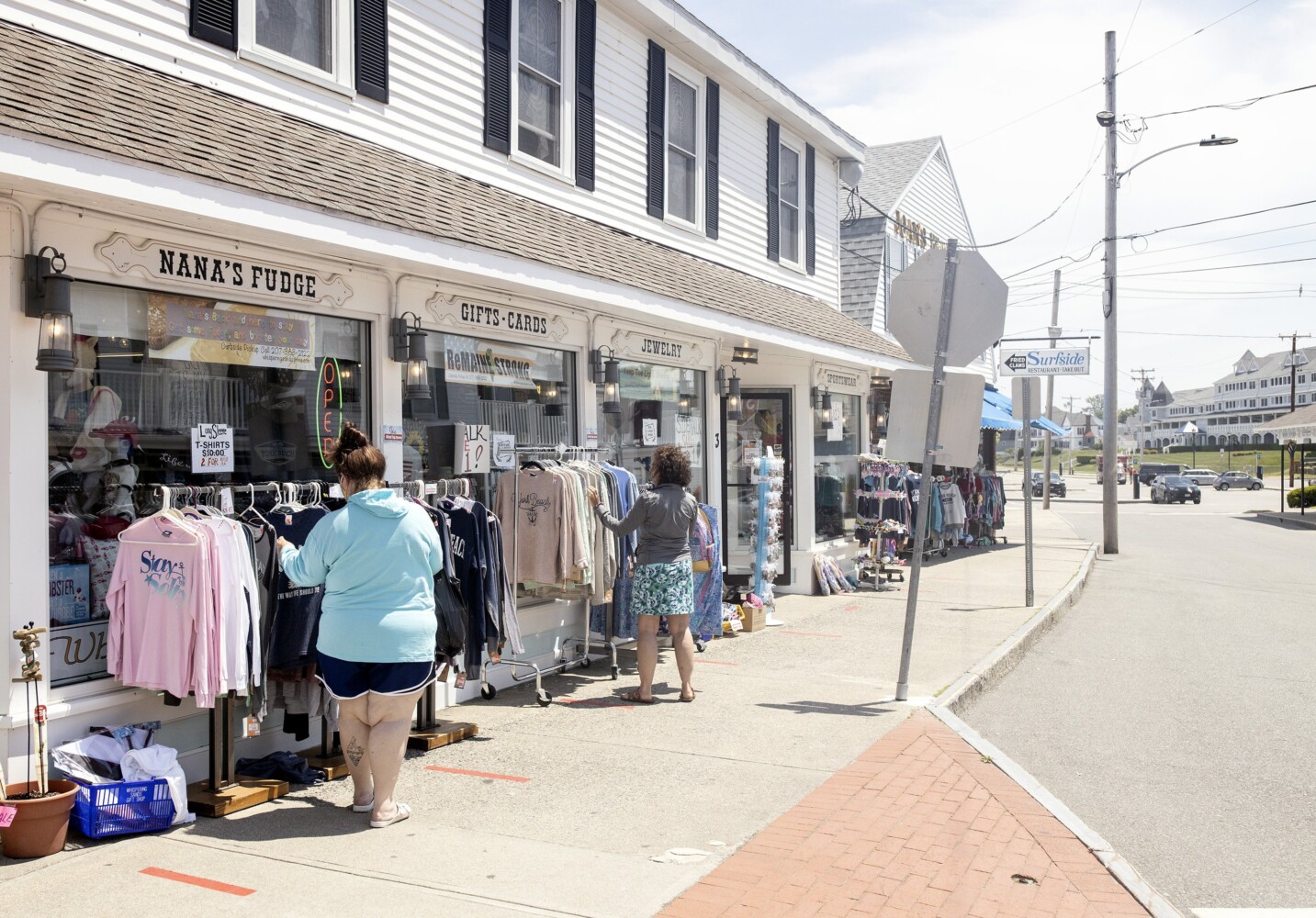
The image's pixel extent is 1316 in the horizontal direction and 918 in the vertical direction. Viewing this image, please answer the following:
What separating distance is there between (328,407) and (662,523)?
254 centimetres

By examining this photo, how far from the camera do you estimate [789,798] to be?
18.7 feet

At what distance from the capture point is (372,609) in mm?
5164

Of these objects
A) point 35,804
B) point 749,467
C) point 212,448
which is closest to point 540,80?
point 749,467

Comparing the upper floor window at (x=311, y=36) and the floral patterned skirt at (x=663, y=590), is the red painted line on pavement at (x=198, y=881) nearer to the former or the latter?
the floral patterned skirt at (x=663, y=590)

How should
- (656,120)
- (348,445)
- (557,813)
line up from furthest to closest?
(656,120), (557,813), (348,445)

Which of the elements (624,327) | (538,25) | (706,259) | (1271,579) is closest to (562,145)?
(538,25)

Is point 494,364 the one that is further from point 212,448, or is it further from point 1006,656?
point 1006,656

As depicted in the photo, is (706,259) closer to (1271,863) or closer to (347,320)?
(347,320)

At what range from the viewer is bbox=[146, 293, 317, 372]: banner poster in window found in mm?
5945

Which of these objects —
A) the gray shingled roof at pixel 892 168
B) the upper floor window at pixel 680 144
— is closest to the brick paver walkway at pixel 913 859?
the upper floor window at pixel 680 144

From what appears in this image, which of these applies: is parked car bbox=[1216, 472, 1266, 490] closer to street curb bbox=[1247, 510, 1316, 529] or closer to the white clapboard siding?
street curb bbox=[1247, 510, 1316, 529]

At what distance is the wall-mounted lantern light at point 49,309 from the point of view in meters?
5.15

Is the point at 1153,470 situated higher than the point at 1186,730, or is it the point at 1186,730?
the point at 1153,470

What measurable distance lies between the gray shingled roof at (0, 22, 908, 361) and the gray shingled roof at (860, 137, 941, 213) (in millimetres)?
15781
